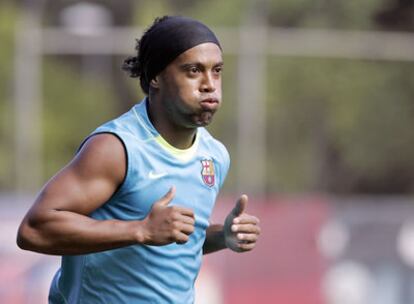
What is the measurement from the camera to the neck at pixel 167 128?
198 inches

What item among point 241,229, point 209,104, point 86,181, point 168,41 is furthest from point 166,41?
point 241,229

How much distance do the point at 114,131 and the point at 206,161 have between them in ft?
1.78

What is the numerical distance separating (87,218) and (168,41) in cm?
82

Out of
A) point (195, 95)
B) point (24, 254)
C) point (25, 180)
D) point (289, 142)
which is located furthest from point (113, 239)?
point (289, 142)

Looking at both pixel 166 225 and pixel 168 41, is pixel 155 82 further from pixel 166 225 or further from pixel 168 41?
pixel 166 225

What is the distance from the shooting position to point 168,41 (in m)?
4.96

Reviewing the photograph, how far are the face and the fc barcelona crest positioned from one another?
0.83 ft

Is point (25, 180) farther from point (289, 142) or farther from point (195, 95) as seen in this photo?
point (195, 95)

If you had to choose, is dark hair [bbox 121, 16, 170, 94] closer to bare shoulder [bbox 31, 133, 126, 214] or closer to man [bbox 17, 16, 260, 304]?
man [bbox 17, 16, 260, 304]

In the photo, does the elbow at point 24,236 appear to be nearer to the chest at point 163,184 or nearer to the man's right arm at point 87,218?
the man's right arm at point 87,218

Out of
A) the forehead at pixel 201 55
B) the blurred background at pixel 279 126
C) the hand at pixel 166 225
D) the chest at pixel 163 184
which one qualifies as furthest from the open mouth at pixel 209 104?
the blurred background at pixel 279 126

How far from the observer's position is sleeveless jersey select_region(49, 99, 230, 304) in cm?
484

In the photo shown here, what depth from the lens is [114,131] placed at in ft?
15.7

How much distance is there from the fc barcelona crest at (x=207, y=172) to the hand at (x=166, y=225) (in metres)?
0.58
